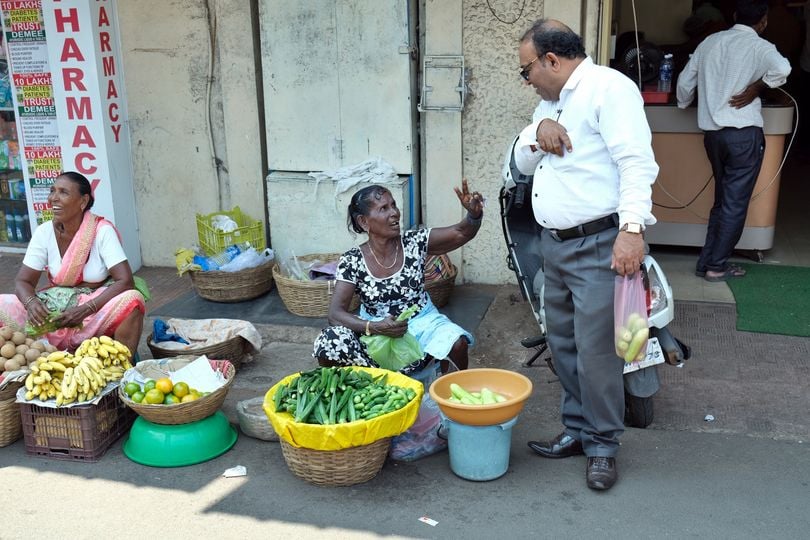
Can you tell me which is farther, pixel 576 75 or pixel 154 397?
pixel 154 397

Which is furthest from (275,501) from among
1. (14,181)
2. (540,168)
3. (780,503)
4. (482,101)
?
(14,181)

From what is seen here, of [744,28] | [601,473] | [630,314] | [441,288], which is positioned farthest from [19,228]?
[744,28]

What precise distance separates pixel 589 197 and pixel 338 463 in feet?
5.24

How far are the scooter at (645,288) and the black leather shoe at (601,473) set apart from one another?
479 mm

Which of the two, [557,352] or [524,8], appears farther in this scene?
[524,8]

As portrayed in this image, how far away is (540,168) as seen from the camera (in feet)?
13.0

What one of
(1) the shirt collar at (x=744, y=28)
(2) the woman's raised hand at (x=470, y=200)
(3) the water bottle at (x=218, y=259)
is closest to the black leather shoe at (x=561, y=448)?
(2) the woman's raised hand at (x=470, y=200)

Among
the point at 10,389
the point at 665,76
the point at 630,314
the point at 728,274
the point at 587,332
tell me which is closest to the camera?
the point at 630,314

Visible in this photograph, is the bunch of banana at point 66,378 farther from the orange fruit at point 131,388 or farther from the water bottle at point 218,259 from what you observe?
the water bottle at point 218,259

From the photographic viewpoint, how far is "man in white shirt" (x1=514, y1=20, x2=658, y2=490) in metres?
3.59

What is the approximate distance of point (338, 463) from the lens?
398 cm

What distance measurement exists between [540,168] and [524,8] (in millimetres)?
2421

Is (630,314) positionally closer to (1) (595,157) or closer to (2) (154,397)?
(1) (595,157)

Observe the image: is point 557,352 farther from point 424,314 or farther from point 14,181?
point 14,181
